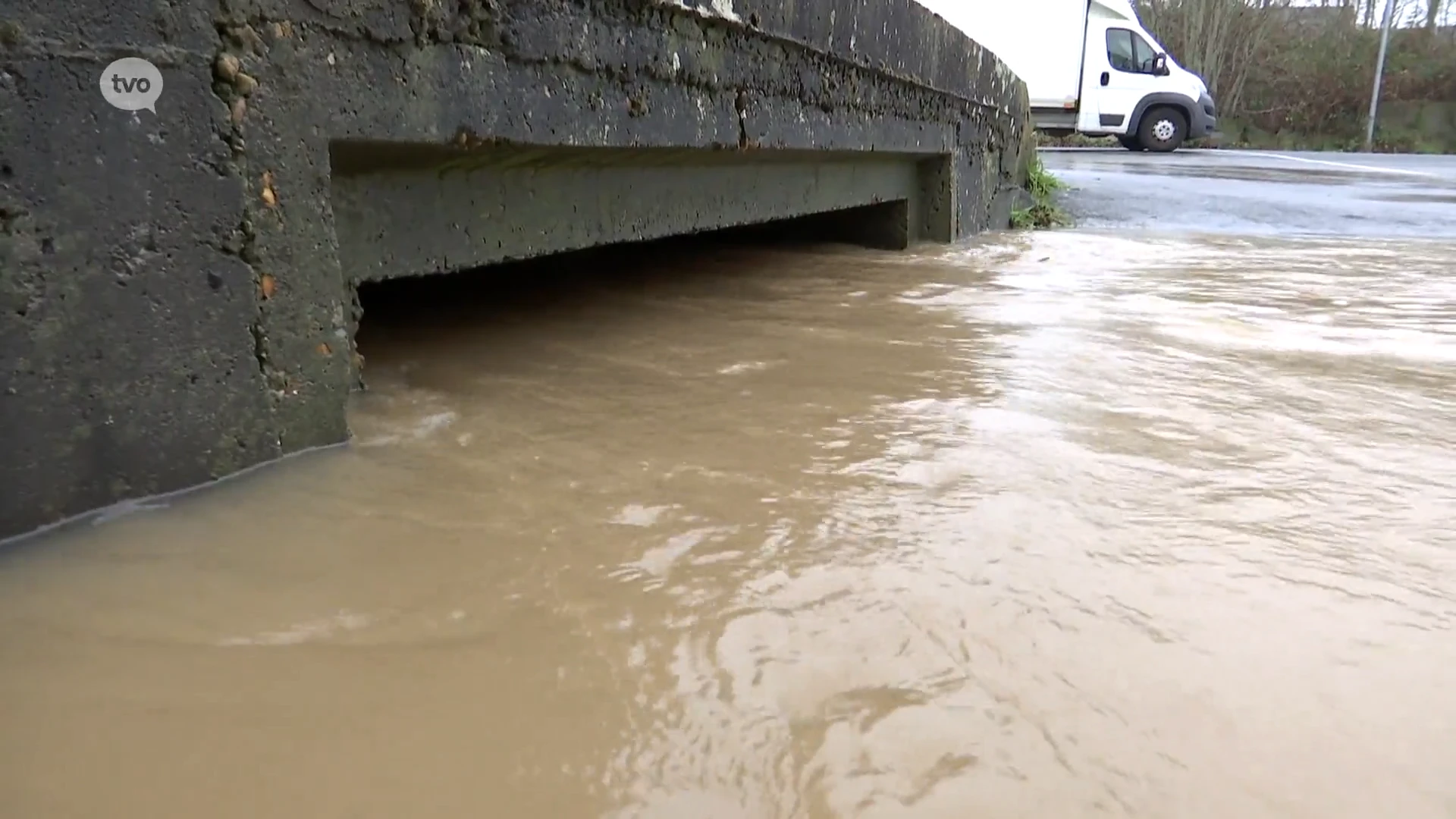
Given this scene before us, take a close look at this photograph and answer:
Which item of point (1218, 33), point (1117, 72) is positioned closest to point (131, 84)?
point (1117, 72)

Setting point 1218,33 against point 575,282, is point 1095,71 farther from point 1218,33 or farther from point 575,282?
point 575,282

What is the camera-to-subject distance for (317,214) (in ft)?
5.61

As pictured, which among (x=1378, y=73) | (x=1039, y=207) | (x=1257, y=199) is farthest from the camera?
(x=1378, y=73)

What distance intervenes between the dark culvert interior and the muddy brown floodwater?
0.69 m

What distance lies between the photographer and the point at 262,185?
62.6 inches

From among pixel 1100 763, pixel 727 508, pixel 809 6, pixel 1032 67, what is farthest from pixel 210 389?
pixel 1032 67

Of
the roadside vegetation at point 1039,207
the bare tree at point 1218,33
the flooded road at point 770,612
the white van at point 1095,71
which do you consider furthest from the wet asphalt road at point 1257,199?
the bare tree at point 1218,33

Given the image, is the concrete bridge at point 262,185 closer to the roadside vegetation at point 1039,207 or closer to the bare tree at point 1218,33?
the roadside vegetation at point 1039,207

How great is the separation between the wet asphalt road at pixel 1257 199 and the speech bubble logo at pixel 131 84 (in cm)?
694

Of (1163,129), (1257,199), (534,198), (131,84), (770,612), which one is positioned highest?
(1163,129)

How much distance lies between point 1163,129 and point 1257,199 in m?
8.99

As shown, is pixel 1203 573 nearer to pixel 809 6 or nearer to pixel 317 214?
pixel 317 214

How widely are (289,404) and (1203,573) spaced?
152 cm

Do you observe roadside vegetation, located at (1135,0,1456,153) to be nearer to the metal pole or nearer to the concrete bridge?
the metal pole
